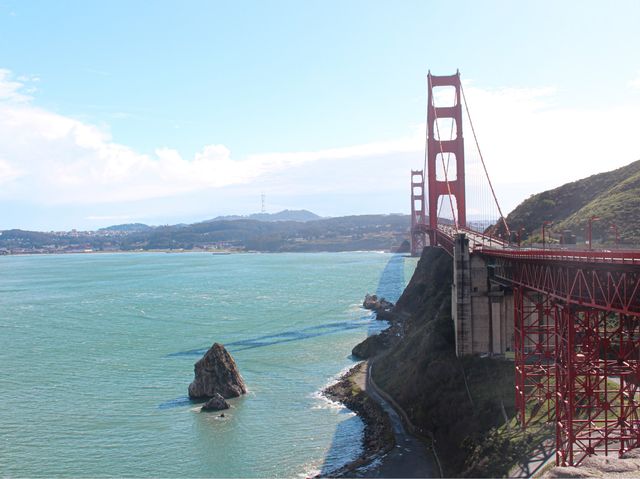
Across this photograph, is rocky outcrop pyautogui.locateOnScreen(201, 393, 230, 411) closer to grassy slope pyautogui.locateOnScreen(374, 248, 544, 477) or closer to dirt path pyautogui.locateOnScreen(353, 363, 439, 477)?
grassy slope pyautogui.locateOnScreen(374, 248, 544, 477)

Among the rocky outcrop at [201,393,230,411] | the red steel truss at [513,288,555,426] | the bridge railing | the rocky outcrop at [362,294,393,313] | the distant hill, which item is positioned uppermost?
the distant hill

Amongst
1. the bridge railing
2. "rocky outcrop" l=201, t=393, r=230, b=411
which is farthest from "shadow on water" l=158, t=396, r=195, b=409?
the bridge railing

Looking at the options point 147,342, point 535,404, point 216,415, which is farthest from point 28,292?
point 535,404

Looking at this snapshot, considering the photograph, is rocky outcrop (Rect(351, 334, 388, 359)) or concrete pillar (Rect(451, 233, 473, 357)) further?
rocky outcrop (Rect(351, 334, 388, 359))

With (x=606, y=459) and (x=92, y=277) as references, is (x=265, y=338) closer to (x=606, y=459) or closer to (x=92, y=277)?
(x=606, y=459)

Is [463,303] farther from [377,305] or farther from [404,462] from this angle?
[377,305]

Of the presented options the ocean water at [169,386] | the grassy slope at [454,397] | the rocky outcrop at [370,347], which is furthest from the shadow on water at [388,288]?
the grassy slope at [454,397]

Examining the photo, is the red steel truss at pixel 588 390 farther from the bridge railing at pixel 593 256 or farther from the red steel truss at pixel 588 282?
the bridge railing at pixel 593 256
